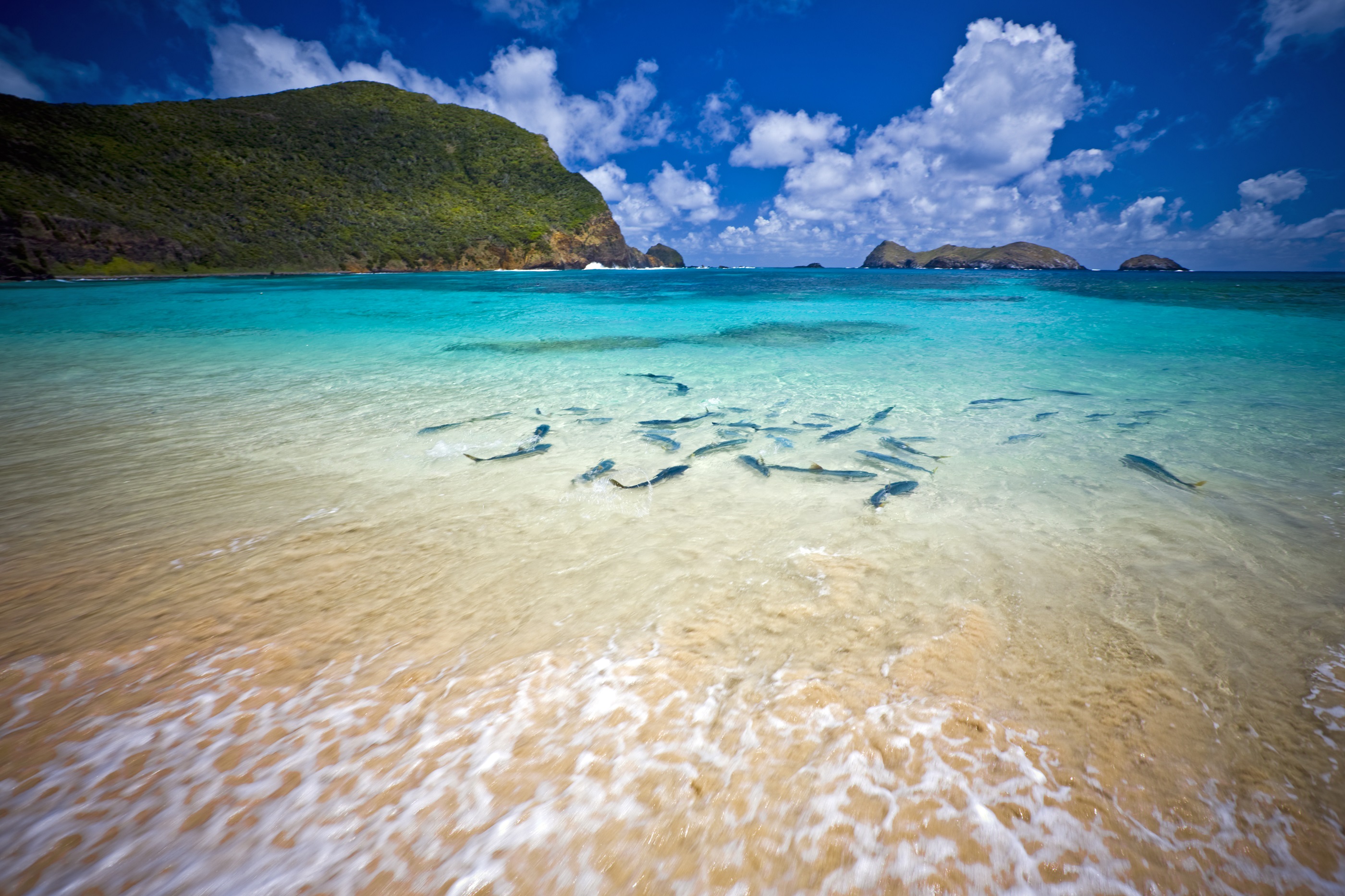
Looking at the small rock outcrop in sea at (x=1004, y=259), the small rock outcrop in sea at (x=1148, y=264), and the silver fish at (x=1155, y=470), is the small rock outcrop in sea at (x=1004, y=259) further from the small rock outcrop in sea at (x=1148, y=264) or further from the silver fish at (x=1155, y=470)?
the silver fish at (x=1155, y=470)

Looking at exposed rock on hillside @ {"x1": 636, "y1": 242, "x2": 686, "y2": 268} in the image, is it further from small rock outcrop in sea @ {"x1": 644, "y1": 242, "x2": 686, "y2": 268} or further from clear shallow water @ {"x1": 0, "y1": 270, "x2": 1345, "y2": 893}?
clear shallow water @ {"x1": 0, "y1": 270, "x2": 1345, "y2": 893}

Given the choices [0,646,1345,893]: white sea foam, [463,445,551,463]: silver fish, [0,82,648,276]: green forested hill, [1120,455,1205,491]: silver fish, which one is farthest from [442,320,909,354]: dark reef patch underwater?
[0,82,648,276]: green forested hill

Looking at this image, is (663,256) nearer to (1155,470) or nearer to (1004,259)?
(1004,259)

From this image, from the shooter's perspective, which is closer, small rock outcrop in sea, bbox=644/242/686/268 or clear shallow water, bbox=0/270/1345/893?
clear shallow water, bbox=0/270/1345/893

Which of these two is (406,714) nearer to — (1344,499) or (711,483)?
(711,483)

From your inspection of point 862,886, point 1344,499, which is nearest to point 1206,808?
point 862,886

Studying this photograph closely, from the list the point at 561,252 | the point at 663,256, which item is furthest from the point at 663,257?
the point at 561,252
